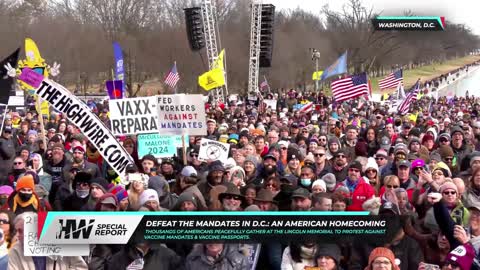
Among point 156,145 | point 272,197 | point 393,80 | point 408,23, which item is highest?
point 408,23

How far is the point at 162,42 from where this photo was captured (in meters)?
47.1

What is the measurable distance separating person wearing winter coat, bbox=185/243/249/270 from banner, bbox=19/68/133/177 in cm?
348

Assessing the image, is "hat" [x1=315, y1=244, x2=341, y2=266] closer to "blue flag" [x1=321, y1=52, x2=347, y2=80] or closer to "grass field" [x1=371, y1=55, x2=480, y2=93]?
"blue flag" [x1=321, y1=52, x2=347, y2=80]

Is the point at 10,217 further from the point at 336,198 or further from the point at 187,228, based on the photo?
the point at 336,198

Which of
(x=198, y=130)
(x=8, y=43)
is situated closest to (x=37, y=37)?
(x=8, y=43)

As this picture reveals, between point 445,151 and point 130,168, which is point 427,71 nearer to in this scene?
point 445,151

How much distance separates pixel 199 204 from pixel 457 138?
5.82m

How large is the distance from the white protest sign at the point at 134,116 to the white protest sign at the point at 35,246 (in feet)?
15.8

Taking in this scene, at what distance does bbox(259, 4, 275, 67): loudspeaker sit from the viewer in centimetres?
3659

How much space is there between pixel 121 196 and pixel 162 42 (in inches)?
1601

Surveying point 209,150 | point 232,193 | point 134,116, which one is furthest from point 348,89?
point 232,193

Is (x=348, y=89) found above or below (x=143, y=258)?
above

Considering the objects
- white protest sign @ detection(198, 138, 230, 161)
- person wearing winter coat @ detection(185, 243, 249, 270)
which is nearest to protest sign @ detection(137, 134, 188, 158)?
white protest sign @ detection(198, 138, 230, 161)

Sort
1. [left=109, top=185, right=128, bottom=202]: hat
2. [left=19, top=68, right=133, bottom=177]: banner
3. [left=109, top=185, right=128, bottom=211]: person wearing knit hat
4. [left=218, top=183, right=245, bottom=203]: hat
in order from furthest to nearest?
[left=19, top=68, right=133, bottom=177]: banner → [left=109, top=185, right=128, bottom=202]: hat → [left=109, top=185, right=128, bottom=211]: person wearing knit hat → [left=218, top=183, right=245, bottom=203]: hat
